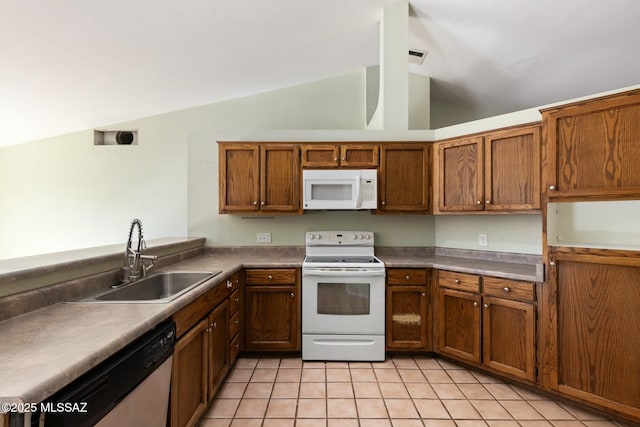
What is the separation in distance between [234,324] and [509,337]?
2.16m

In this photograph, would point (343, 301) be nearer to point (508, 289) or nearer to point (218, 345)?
point (218, 345)

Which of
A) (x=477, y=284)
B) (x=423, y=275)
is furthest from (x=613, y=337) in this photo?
(x=423, y=275)

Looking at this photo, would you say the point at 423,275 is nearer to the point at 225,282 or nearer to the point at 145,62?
the point at 225,282

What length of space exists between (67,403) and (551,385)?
270cm

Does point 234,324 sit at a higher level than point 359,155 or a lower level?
lower

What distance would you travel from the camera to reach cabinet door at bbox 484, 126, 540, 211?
2.35 m

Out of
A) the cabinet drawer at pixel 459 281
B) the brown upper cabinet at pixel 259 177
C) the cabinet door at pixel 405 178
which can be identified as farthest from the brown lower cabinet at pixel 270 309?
the cabinet drawer at pixel 459 281

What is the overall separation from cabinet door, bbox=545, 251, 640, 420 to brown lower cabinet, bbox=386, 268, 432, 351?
0.90m

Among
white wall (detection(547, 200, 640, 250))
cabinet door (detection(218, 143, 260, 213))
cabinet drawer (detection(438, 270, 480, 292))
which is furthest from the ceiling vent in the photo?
white wall (detection(547, 200, 640, 250))

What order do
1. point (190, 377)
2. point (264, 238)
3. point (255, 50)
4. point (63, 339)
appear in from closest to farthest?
point (63, 339) → point (190, 377) → point (255, 50) → point (264, 238)

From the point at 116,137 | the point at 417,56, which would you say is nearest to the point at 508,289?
the point at 417,56

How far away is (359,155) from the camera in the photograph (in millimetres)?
3018

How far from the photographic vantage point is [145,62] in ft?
9.76

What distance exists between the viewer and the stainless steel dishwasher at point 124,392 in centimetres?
82
